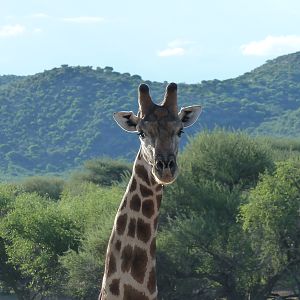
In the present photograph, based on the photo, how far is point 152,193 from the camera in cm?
873

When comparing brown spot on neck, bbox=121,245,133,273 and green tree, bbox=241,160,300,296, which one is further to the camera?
green tree, bbox=241,160,300,296

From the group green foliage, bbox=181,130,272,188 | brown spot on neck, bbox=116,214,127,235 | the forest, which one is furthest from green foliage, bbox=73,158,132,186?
brown spot on neck, bbox=116,214,127,235

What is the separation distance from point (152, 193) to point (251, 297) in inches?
1028

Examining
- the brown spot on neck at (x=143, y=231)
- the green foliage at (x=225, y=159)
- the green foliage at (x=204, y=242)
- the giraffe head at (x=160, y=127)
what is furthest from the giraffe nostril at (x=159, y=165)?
the green foliage at (x=225, y=159)

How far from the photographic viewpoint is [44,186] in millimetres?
69562

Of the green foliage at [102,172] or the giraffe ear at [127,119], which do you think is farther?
the green foliage at [102,172]

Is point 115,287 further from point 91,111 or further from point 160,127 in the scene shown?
point 91,111

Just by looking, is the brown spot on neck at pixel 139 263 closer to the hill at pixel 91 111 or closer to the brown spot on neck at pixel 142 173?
the brown spot on neck at pixel 142 173

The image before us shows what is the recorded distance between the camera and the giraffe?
844 centimetres

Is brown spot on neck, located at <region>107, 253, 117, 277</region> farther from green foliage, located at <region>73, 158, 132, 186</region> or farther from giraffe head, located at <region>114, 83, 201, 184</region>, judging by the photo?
green foliage, located at <region>73, 158, 132, 186</region>

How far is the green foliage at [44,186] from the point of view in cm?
6781

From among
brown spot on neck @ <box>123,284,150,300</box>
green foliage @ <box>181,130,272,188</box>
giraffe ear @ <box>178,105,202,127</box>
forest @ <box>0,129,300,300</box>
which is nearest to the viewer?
brown spot on neck @ <box>123,284,150,300</box>

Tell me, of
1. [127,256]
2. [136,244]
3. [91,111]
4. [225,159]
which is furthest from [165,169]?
[91,111]

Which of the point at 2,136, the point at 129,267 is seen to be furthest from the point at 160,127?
the point at 2,136
